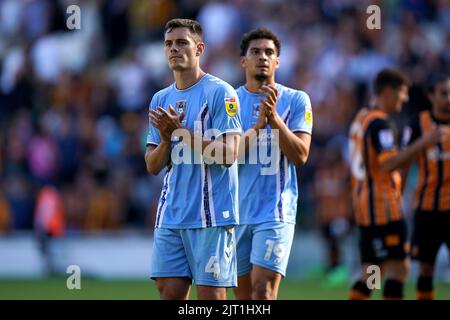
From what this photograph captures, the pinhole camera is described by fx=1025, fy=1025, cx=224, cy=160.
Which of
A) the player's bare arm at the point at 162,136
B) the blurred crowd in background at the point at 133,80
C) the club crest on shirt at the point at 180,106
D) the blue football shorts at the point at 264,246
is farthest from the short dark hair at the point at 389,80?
the blurred crowd in background at the point at 133,80

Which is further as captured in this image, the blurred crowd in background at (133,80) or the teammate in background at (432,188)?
the blurred crowd in background at (133,80)

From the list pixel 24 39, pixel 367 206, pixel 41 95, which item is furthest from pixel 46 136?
pixel 367 206

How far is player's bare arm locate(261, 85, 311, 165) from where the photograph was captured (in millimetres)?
8031

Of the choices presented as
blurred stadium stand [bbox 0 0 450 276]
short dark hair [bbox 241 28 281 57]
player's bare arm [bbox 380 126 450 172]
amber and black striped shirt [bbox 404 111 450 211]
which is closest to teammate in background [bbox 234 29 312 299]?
short dark hair [bbox 241 28 281 57]

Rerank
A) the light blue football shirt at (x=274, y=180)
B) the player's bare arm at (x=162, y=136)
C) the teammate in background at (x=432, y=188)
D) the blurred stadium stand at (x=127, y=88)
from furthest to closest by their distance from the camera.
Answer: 1. the blurred stadium stand at (x=127, y=88)
2. the teammate in background at (x=432, y=188)
3. the light blue football shirt at (x=274, y=180)
4. the player's bare arm at (x=162, y=136)

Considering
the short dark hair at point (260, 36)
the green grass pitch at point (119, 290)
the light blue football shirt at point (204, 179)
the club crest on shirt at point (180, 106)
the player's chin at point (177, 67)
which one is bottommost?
the green grass pitch at point (119, 290)

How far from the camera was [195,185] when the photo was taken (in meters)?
7.48

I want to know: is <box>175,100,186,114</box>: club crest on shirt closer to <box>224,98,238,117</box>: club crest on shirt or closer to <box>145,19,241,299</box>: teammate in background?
<box>145,19,241,299</box>: teammate in background

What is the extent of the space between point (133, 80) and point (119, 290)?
250 inches

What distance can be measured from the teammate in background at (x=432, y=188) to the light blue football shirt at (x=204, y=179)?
147 inches

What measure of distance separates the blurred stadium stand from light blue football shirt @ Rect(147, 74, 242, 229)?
31.9 ft

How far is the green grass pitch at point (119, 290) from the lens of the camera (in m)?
13.2

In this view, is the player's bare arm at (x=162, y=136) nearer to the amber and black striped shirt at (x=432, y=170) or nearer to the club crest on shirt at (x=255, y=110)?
the club crest on shirt at (x=255, y=110)
